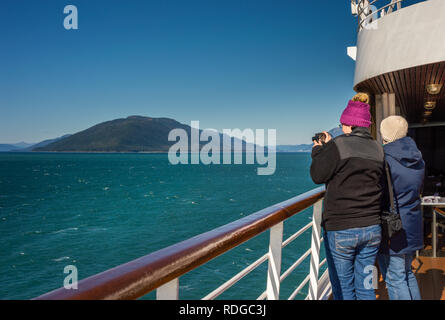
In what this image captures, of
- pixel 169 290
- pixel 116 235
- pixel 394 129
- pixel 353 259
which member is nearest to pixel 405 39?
pixel 394 129

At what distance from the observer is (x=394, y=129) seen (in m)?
1.86

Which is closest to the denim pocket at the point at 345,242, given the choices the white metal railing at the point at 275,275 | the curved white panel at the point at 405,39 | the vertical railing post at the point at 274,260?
the white metal railing at the point at 275,275

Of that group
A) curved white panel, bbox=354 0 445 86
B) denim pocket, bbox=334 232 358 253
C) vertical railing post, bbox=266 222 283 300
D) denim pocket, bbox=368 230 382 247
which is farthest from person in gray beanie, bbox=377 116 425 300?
curved white panel, bbox=354 0 445 86

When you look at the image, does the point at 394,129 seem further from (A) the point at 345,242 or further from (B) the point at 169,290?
(B) the point at 169,290

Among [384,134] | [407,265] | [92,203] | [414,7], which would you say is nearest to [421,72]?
[414,7]

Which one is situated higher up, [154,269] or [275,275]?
[154,269]

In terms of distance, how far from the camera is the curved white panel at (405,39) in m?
3.24

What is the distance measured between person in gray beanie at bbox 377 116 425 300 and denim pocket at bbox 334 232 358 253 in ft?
0.89

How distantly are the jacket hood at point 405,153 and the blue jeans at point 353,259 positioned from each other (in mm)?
403

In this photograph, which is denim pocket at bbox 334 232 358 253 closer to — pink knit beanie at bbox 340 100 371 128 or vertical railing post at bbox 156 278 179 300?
pink knit beanie at bbox 340 100 371 128

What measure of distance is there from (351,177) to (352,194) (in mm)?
80
